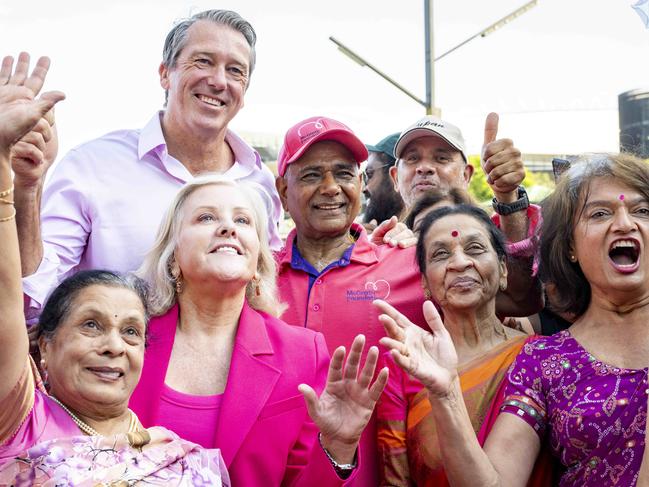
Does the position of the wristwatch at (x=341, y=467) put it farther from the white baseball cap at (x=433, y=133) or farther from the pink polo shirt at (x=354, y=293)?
the white baseball cap at (x=433, y=133)

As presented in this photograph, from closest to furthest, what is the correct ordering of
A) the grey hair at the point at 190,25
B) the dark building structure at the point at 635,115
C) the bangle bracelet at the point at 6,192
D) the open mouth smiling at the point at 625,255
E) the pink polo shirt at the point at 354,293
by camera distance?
the bangle bracelet at the point at 6,192 → the open mouth smiling at the point at 625,255 → the pink polo shirt at the point at 354,293 → the grey hair at the point at 190,25 → the dark building structure at the point at 635,115

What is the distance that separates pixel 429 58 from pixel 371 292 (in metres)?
7.86

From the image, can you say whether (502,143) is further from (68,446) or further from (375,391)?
(68,446)

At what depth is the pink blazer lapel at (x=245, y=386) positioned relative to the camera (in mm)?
2871

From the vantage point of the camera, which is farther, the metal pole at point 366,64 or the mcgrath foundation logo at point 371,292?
the metal pole at point 366,64

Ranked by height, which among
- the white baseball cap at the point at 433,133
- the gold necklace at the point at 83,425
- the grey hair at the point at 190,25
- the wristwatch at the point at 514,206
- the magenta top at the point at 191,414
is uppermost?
the grey hair at the point at 190,25

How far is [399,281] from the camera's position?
3.68m

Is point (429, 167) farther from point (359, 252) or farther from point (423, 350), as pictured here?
point (423, 350)

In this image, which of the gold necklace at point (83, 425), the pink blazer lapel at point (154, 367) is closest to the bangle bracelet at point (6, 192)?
the gold necklace at point (83, 425)

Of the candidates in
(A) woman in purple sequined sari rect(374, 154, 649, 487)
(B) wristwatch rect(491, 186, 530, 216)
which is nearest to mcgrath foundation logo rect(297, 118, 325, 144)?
(B) wristwatch rect(491, 186, 530, 216)

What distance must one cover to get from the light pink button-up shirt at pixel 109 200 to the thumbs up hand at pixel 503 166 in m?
1.40

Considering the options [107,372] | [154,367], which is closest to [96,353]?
[107,372]

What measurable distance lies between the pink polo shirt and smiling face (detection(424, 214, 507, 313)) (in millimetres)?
244

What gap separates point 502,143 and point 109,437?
6.79 ft
